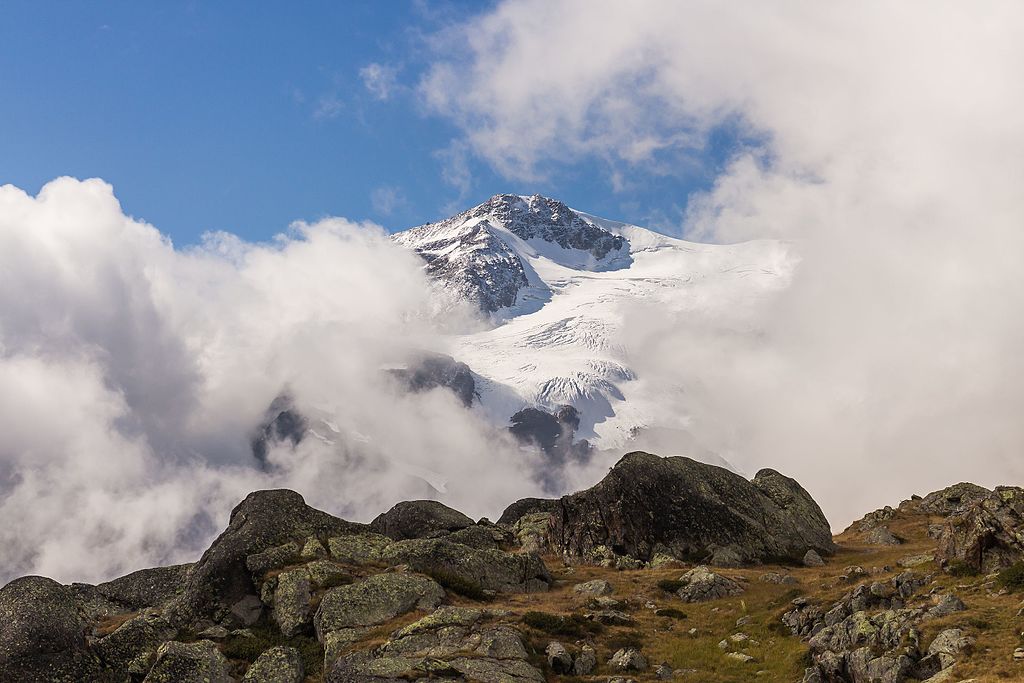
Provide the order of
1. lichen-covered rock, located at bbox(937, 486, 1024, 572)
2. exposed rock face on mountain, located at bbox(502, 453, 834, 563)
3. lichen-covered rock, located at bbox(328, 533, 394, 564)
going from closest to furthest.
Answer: lichen-covered rock, located at bbox(937, 486, 1024, 572) → lichen-covered rock, located at bbox(328, 533, 394, 564) → exposed rock face on mountain, located at bbox(502, 453, 834, 563)

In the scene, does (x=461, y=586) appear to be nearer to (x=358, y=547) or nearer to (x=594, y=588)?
(x=594, y=588)

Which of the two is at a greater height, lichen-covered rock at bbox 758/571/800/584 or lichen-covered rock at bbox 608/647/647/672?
lichen-covered rock at bbox 758/571/800/584

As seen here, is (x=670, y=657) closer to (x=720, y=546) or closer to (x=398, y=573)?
(x=398, y=573)

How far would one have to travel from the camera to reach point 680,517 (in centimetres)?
6600

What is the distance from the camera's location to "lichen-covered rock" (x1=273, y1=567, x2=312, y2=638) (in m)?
45.3

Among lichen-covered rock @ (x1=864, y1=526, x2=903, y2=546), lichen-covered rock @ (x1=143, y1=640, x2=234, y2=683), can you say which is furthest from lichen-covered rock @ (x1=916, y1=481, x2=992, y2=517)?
lichen-covered rock @ (x1=143, y1=640, x2=234, y2=683)

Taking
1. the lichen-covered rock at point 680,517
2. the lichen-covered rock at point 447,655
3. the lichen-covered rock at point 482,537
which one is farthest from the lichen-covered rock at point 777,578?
the lichen-covered rock at point 482,537

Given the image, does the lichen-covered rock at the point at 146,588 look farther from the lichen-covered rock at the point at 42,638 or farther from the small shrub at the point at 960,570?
the small shrub at the point at 960,570

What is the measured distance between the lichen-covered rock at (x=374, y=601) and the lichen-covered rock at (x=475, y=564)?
4.94 metres

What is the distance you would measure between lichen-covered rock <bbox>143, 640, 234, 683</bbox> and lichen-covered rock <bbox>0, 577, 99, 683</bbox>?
3.48m

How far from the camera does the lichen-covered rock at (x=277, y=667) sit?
38.3 meters

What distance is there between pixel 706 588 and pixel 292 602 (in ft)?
92.1

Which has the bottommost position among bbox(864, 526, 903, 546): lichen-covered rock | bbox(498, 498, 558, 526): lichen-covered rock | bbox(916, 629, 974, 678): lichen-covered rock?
bbox(916, 629, 974, 678): lichen-covered rock

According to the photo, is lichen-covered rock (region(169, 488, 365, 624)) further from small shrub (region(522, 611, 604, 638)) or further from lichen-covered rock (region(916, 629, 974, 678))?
lichen-covered rock (region(916, 629, 974, 678))
